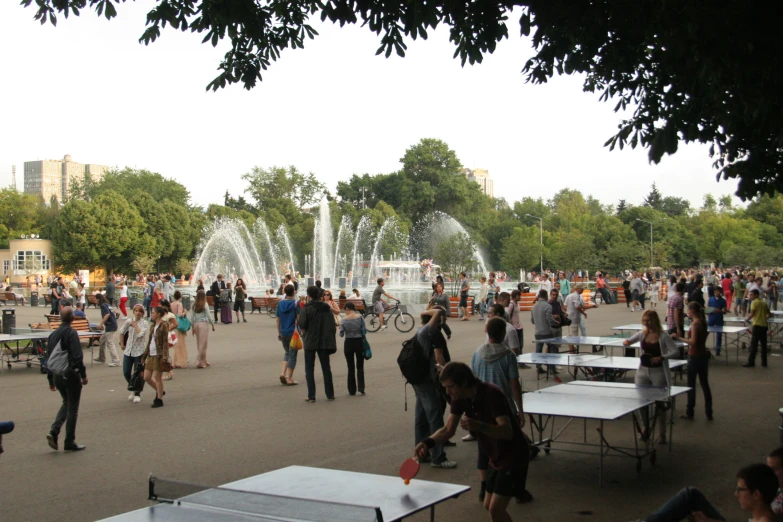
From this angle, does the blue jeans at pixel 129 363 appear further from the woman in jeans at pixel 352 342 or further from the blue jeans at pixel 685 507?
the blue jeans at pixel 685 507

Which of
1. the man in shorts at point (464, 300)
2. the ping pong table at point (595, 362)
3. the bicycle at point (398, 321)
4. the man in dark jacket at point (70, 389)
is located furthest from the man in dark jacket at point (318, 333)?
the man in shorts at point (464, 300)

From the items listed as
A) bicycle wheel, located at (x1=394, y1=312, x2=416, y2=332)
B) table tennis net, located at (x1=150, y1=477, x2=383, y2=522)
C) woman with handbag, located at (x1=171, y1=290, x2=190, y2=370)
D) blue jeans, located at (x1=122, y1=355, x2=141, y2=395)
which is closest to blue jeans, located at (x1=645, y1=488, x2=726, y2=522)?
table tennis net, located at (x1=150, y1=477, x2=383, y2=522)

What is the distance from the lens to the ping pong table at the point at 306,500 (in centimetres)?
412

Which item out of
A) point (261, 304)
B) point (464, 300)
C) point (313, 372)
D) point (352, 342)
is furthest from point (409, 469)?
point (261, 304)

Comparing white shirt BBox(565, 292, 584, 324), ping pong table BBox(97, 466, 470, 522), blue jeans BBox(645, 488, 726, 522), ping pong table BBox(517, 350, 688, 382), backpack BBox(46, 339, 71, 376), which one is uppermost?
white shirt BBox(565, 292, 584, 324)

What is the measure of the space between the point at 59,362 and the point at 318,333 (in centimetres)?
441

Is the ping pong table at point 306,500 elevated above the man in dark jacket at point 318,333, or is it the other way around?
the man in dark jacket at point 318,333

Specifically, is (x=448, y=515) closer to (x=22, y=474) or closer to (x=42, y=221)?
(x=22, y=474)

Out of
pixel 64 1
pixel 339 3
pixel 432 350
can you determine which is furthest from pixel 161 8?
pixel 432 350

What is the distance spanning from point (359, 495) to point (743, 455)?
5.88 meters

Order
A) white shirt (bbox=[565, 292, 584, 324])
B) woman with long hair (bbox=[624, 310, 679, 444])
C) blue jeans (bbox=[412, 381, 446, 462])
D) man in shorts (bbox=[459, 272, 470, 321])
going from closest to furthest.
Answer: blue jeans (bbox=[412, 381, 446, 462]) → woman with long hair (bbox=[624, 310, 679, 444]) → white shirt (bbox=[565, 292, 584, 324]) → man in shorts (bbox=[459, 272, 470, 321])

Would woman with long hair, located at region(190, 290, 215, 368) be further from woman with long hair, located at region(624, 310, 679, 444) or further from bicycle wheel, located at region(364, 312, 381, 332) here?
woman with long hair, located at region(624, 310, 679, 444)

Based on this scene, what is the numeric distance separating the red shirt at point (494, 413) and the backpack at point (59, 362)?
608cm

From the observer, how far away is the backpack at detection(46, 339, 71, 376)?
30.3ft
